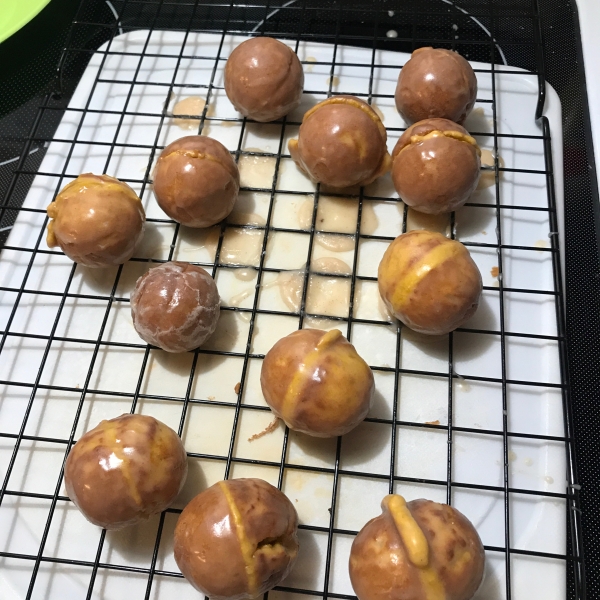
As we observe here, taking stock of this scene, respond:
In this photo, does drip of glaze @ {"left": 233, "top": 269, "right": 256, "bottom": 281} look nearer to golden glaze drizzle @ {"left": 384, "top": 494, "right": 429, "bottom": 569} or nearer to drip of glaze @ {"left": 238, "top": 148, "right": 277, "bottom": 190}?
drip of glaze @ {"left": 238, "top": 148, "right": 277, "bottom": 190}

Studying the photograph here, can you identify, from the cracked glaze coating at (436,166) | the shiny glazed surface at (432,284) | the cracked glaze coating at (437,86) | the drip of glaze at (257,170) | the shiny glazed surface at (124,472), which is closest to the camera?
the shiny glazed surface at (124,472)

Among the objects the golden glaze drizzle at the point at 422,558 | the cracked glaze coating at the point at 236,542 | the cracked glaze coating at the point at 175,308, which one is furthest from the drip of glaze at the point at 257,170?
the golden glaze drizzle at the point at 422,558

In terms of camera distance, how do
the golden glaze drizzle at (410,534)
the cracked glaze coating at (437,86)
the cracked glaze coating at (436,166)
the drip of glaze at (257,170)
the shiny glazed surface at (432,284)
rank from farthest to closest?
the drip of glaze at (257,170) → the cracked glaze coating at (437,86) → the cracked glaze coating at (436,166) → the shiny glazed surface at (432,284) → the golden glaze drizzle at (410,534)

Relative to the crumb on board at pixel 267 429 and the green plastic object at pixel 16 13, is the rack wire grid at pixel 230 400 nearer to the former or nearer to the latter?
the crumb on board at pixel 267 429

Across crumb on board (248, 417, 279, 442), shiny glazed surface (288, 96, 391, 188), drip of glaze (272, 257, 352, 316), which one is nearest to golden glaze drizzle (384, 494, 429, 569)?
crumb on board (248, 417, 279, 442)

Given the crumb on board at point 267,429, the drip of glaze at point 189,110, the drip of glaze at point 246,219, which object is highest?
the drip of glaze at point 189,110

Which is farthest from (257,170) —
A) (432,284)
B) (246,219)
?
(432,284)
